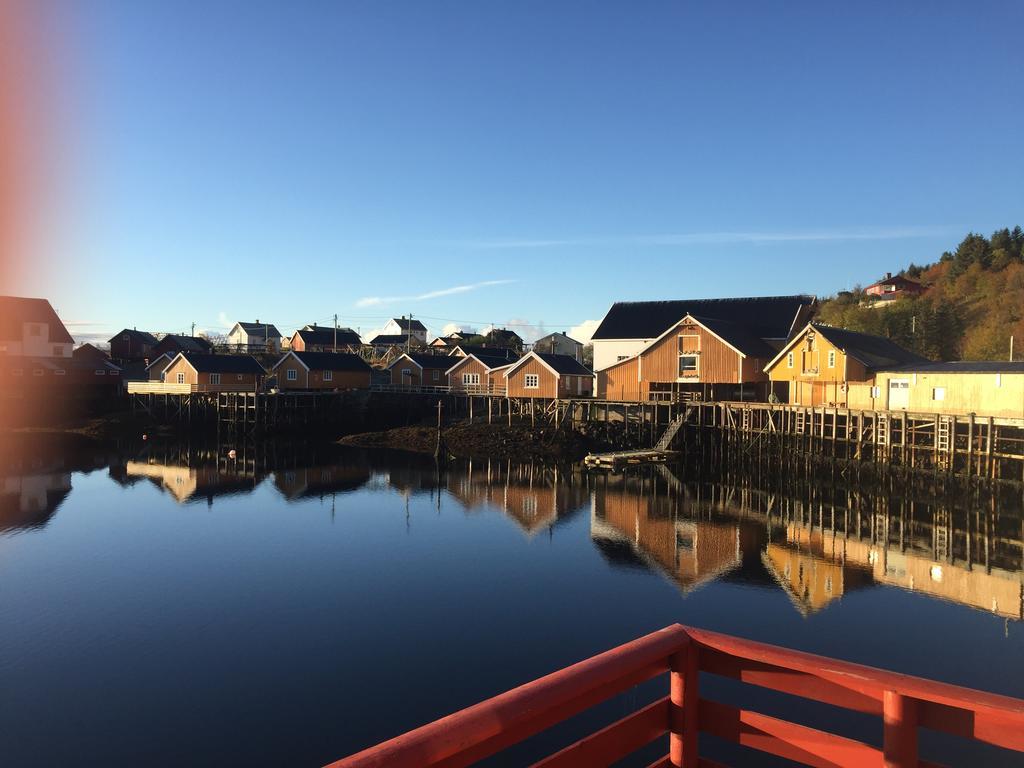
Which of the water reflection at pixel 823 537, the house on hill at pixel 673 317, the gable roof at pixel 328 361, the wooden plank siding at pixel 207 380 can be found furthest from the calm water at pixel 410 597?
the gable roof at pixel 328 361

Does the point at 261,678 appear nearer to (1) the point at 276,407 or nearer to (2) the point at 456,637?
(2) the point at 456,637

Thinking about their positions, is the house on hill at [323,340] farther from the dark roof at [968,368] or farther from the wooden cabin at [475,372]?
the dark roof at [968,368]

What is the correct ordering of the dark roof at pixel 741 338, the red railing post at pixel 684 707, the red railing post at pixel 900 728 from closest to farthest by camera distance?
the red railing post at pixel 900 728 → the red railing post at pixel 684 707 → the dark roof at pixel 741 338

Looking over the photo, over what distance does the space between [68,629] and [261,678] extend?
189 inches

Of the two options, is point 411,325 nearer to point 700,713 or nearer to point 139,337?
point 139,337

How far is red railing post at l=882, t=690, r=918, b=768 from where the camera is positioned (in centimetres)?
228

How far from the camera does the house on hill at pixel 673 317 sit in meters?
43.2

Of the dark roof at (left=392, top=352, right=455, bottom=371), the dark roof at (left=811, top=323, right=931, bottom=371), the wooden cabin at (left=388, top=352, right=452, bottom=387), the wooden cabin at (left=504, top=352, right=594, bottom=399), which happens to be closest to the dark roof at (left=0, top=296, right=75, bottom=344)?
the wooden cabin at (left=388, top=352, right=452, bottom=387)

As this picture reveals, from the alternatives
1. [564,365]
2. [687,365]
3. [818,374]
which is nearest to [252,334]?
[564,365]

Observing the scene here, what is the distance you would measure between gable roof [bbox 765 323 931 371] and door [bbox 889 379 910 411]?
49.7 inches

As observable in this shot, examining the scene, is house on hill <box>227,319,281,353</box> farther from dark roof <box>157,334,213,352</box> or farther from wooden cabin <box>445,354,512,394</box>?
wooden cabin <box>445,354,512,394</box>

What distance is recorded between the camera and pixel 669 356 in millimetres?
38219

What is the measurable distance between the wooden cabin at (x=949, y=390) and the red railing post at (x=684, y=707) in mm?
28672

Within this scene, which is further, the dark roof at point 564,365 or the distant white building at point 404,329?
the distant white building at point 404,329
